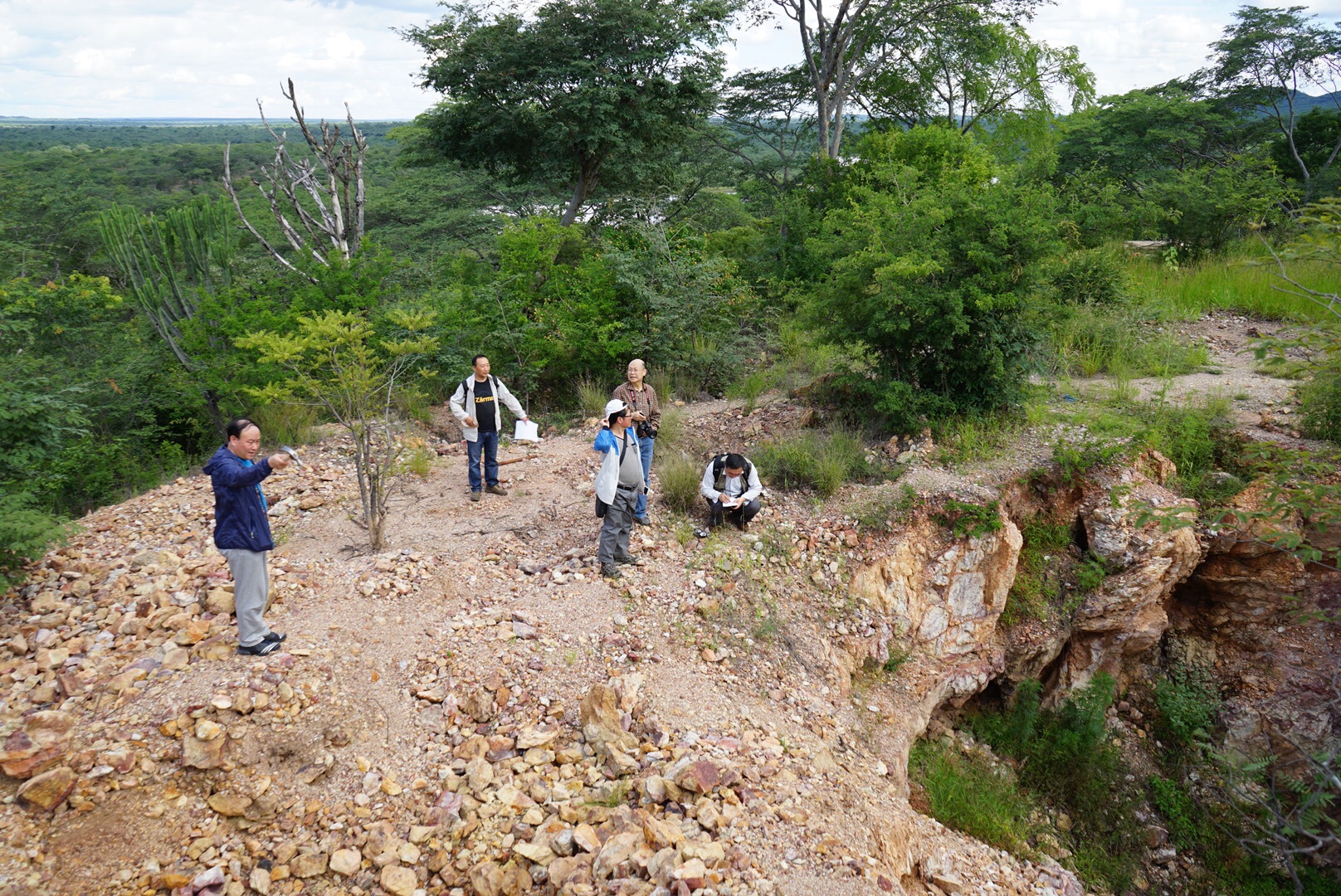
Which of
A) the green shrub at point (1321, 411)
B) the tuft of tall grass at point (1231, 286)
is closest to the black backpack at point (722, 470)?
the green shrub at point (1321, 411)

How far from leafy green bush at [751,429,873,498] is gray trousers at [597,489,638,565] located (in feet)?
6.49

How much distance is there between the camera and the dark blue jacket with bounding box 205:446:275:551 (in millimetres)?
4152

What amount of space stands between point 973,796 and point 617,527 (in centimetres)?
369

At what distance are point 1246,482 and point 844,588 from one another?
4.45 meters

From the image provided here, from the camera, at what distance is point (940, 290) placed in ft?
23.0

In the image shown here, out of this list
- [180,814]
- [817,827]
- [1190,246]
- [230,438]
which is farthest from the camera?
[1190,246]

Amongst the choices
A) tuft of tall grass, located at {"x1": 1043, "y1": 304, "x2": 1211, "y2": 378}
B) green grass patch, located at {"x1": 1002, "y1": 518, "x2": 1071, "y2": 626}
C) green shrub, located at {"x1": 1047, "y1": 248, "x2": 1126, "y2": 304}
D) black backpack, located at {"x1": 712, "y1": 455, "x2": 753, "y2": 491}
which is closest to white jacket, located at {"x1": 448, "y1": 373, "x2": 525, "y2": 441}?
black backpack, located at {"x1": 712, "y1": 455, "x2": 753, "y2": 491}

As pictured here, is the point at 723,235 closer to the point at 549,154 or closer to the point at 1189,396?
the point at 549,154

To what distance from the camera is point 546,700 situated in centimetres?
447

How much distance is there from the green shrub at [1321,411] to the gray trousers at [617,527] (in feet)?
22.6

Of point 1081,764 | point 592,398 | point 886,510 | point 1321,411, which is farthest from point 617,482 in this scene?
point 1321,411

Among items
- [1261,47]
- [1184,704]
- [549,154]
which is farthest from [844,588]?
[1261,47]

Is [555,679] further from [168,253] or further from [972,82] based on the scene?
[972,82]

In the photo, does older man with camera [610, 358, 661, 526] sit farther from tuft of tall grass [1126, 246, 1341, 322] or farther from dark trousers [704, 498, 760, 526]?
tuft of tall grass [1126, 246, 1341, 322]
